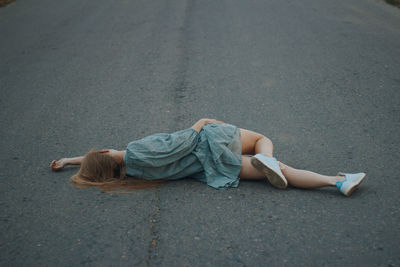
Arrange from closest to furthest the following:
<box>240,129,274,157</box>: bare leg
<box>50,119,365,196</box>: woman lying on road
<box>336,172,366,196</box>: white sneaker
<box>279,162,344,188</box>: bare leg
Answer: <box>336,172,366,196</box>: white sneaker → <box>279,162,344,188</box>: bare leg → <box>50,119,365,196</box>: woman lying on road → <box>240,129,274,157</box>: bare leg

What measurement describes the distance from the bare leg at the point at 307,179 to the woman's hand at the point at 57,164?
80.6 inches

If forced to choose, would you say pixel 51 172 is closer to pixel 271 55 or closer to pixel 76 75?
pixel 76 75

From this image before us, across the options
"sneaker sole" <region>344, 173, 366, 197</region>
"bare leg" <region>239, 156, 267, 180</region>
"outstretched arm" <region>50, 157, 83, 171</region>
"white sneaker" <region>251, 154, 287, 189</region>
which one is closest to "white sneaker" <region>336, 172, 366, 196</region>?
"sneaker sole" <region>344, 173, 366, 197</region>

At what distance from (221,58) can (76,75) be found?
236 centimetres

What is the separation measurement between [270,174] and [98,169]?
1.47 m

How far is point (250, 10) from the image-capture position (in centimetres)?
870

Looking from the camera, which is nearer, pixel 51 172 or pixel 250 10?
pixel 51 172

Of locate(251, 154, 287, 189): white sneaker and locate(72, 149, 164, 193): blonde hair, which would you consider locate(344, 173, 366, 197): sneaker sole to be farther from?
locate(72, 149, 164, 193): blonde hair

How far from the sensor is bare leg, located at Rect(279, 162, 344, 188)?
9.87 ft

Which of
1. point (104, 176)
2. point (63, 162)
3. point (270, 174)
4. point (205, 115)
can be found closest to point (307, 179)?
point (270, 174)

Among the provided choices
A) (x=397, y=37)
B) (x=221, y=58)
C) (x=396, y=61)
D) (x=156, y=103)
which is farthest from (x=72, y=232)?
(x=397, y=37)

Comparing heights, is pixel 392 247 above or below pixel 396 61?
below

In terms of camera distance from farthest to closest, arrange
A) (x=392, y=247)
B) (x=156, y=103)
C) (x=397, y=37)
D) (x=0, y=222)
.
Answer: (x=397, y=37) → (x=156, y=103) → (x=0, y=222) → (x=392, y=247)

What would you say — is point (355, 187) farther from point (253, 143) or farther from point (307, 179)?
point (253, 143)
